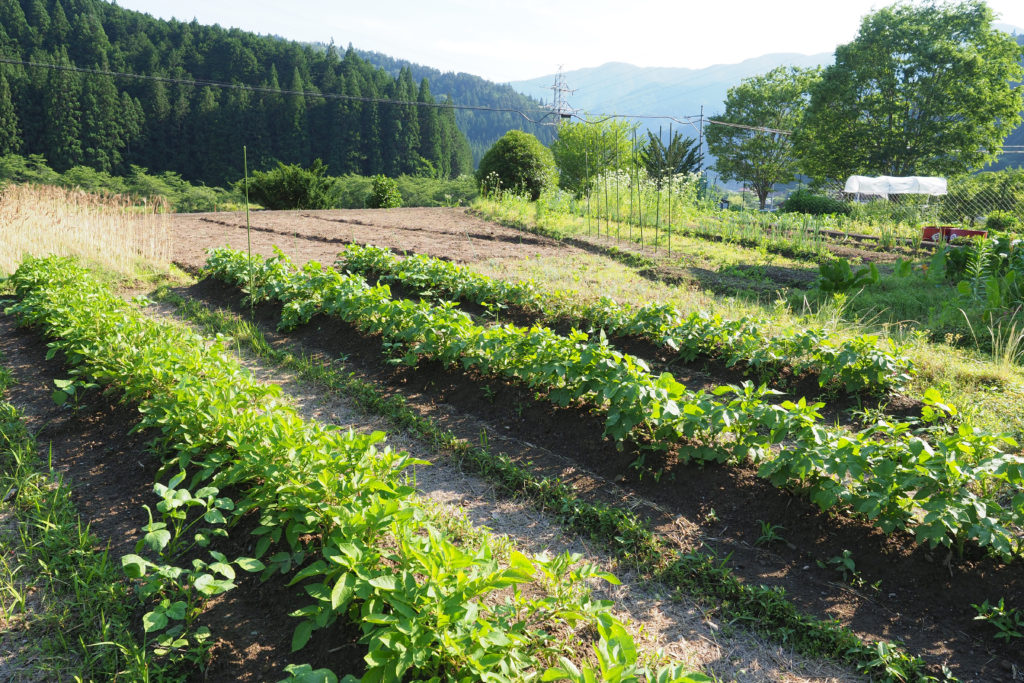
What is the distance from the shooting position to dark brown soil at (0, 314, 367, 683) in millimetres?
2031

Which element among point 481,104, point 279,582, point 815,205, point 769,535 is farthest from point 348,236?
point 481,104

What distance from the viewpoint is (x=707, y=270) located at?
30.2 ft

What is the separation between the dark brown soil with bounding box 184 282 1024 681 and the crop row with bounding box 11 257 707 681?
0.80m

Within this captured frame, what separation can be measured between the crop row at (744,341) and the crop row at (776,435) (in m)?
0.50

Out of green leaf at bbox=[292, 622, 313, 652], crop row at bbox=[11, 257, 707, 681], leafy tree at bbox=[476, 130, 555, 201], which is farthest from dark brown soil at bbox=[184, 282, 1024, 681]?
leafy tree at bbox=[476, 130, 555, 201]

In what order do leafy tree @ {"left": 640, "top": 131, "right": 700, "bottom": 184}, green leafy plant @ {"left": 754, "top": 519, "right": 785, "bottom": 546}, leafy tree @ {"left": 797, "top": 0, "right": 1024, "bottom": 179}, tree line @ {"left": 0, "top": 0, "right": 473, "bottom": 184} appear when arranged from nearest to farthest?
green leafy plant @ {"left": 754, "top": 519, "right": 785, "bottom": 546}, leafy tree @ {"left": 640, "top": 131, "right": 700, "bottom": 184}, leafy tree @ {"left": 797, "top": 0, "right": 1024, "bottom": 179}, tree line @ {"left": 0, "top": 0, "right": 473, "bottom": 184}

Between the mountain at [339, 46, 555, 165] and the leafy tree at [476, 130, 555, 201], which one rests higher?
the mountain at [339, 46, 555, 165]

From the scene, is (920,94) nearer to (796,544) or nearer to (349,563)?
(796,544)

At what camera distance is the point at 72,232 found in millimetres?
9141

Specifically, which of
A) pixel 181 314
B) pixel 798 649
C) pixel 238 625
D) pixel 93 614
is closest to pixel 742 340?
pixel 798 649

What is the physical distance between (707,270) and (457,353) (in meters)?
5.95

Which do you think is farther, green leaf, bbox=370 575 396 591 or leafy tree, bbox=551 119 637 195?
leafy tree, bbox=551 119 637 195

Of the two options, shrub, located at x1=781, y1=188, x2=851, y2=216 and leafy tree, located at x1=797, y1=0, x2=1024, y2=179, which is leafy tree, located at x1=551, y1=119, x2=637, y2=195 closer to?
leafy tree, located at x1=797, y1=0, x2=1024, y2=179

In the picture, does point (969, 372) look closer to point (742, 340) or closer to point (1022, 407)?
point (1022, 407)
